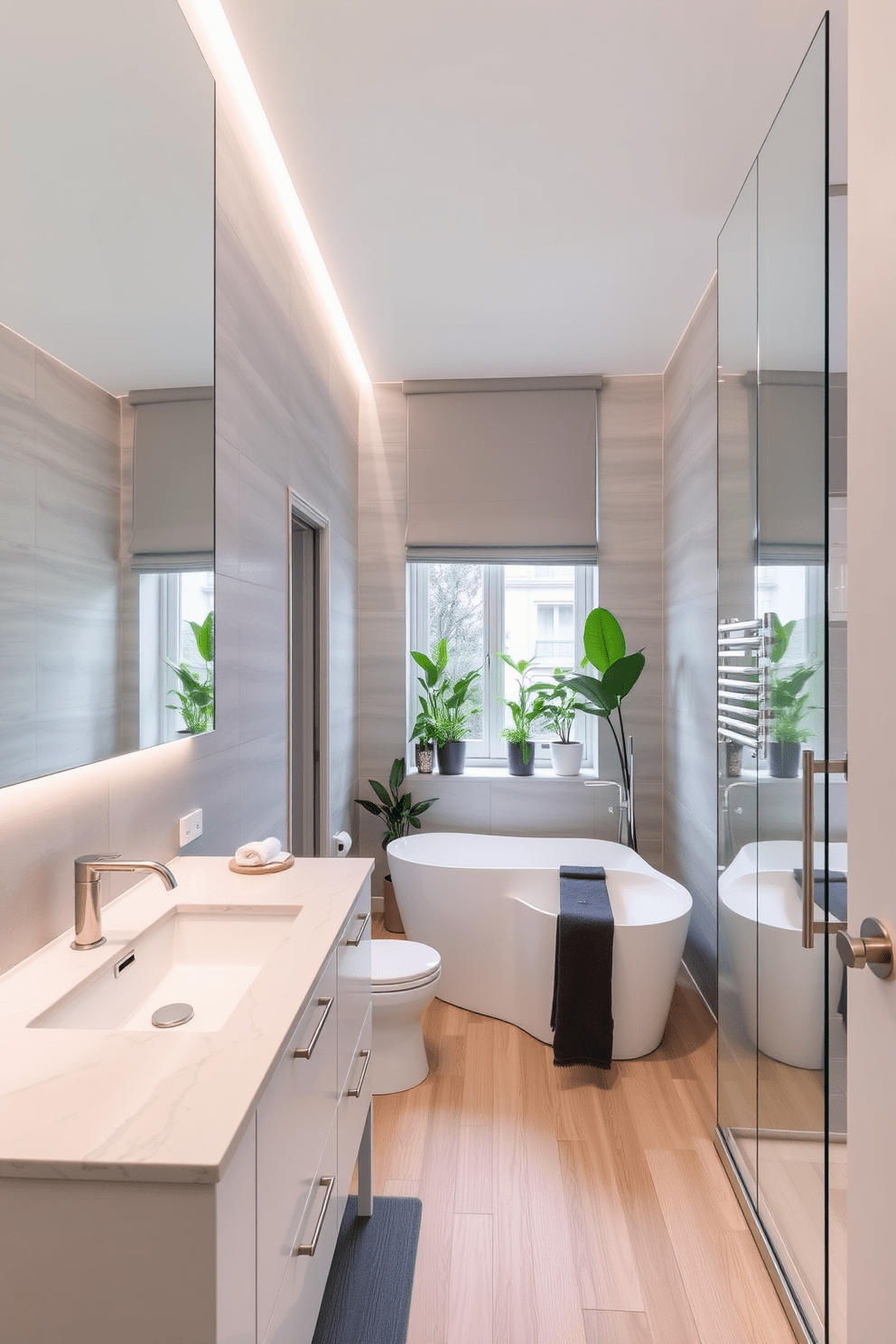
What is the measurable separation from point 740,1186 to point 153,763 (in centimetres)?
175

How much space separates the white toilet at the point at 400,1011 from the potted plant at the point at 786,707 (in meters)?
1.25

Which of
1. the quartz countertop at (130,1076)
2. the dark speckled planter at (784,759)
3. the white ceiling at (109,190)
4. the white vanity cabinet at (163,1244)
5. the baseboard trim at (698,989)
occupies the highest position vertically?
the white ceiling at (109,190)

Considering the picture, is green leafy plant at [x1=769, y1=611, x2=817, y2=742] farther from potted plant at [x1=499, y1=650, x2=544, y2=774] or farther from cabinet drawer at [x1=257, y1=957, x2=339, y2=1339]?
potted plant at [x1=499, y1=650, x2=544, y2=774]

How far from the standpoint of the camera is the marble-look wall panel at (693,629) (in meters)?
2.91

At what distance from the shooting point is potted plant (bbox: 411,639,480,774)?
3842 mm

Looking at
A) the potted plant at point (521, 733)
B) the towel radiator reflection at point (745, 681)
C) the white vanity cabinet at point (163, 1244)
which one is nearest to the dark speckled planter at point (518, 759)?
the potted plant at point (521, 733)

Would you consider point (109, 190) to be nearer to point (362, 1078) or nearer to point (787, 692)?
point (787, 692)

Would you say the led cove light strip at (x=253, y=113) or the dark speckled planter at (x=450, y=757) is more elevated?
the led cove light strip at (x=253, y=113)

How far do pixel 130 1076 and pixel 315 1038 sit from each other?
349mm

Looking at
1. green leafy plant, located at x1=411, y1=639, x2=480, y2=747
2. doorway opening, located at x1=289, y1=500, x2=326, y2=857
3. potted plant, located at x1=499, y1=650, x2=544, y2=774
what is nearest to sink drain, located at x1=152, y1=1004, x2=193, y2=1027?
doorway opening, located at x1=289, y1=500, x2=326, y2=857

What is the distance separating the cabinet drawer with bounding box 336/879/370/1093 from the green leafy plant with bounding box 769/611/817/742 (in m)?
0.93

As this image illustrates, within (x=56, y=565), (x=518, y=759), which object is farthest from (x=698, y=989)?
(x=56, y=565)

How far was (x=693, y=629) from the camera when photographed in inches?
126

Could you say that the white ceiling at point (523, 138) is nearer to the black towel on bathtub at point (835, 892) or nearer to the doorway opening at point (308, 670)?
the doorway opening at point (308, 670)
